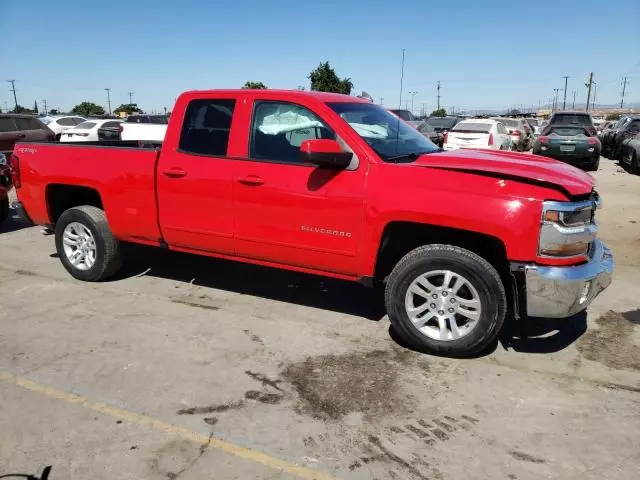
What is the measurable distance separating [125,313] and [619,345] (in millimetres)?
4116

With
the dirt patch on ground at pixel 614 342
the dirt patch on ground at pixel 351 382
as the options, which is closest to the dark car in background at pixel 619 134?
the dirt patch on ground at pixel 614 342

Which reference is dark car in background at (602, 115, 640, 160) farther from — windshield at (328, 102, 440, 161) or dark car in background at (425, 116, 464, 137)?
windshield at (328, 102, 440, 161)

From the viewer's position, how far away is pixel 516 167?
4.06 m

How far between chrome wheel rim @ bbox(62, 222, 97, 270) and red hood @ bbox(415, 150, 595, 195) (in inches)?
136

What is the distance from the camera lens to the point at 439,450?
297 centimetres

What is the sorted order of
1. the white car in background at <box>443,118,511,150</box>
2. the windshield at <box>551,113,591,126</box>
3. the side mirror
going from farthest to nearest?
the windshield at <box>551,113,591,126</box>, the white car in background at <box>443,118,511,150</box>, the side mirror

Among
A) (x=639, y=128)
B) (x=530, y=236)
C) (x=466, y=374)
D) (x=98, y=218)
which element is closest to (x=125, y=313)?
(x=98, y=218)

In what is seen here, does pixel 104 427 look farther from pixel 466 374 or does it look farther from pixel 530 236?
pixel 530 236

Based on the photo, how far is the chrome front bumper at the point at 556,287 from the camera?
12.2 feet

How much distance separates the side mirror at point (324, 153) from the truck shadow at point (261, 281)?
154cm

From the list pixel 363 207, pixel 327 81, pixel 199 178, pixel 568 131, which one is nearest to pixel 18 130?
pixel 199 178

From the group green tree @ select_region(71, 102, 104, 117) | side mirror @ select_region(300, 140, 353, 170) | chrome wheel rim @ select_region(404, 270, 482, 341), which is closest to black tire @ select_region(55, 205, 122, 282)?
side mirror @ select_region(300, 140, 353, 170)

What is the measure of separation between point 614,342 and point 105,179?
4.69 m

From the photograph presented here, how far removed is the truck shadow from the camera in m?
5.25
